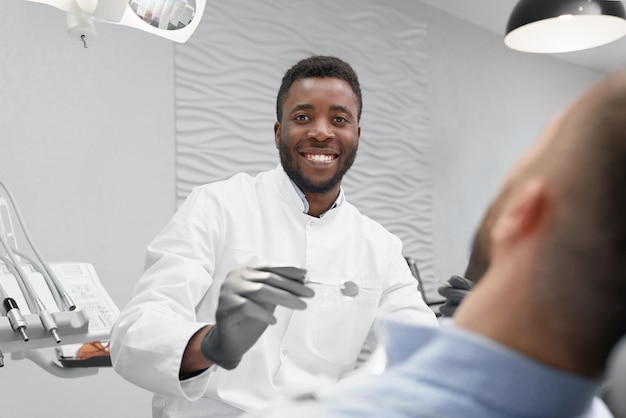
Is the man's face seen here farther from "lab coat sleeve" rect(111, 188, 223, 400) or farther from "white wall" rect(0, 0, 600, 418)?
"white wall" rect(0, 0, 600, 418)

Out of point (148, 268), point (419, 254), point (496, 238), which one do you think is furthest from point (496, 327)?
point (419, 254)

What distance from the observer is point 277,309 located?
68.2 inches

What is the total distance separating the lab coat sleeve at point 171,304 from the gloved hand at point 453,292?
54 centimetres

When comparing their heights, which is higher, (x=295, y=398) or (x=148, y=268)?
(x=295, y=398)

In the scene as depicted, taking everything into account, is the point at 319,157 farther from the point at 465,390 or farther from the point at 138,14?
the point at 465,390

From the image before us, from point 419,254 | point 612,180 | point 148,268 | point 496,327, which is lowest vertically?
point 419,254

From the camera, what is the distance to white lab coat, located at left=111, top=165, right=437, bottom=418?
1417 mm

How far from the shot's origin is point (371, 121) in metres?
4.39

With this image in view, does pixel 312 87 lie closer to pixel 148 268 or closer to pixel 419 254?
pixel 148 268

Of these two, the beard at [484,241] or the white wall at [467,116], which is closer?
the beard at [484,241]

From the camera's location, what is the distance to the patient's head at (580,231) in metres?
0.52

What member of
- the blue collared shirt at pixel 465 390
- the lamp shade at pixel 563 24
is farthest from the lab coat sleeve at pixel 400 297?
the blue collared shirt at pixel 465 390

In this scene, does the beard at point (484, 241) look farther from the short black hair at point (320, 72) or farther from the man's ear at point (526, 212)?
the short black hair at point (320, 72)

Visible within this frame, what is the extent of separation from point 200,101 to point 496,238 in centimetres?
310
